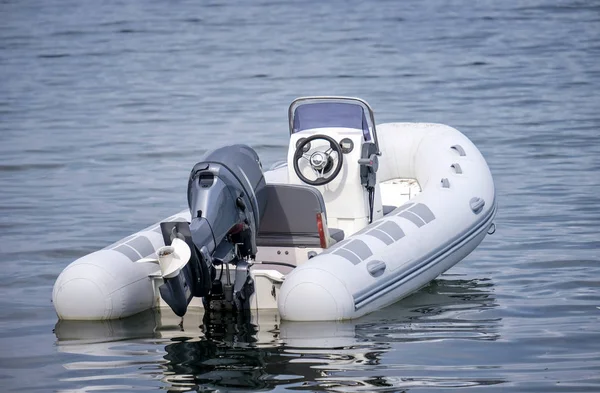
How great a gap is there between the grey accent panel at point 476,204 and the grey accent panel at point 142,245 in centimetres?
230

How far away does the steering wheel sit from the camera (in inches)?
339

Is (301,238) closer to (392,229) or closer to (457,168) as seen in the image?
(392,229)

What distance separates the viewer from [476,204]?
30.1 feet

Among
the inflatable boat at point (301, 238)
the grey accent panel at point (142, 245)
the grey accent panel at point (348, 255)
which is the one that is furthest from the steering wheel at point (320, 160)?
the grey accent panel at point (142, 245)

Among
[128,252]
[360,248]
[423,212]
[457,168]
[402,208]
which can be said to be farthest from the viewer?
[457,168]

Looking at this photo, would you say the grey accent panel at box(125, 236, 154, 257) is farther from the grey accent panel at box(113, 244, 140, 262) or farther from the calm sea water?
the calm sea water

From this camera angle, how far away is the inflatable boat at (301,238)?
7383 mm

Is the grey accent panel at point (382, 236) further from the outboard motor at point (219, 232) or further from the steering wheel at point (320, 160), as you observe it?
the outboard motor at point (219, 232)

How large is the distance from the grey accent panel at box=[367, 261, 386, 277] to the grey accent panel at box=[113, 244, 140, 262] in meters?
1.43

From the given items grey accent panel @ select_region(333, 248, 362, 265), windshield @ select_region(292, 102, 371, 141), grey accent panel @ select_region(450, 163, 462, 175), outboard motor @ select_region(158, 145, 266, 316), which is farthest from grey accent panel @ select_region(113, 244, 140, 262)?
grey accent panel @ select_region(450, 163, 462, 175)

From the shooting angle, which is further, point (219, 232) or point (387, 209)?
point (387, 209)

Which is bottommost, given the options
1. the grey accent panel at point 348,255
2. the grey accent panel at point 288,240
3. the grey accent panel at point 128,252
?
the grey accent panel at point 348,255

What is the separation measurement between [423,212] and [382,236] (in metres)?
0.63

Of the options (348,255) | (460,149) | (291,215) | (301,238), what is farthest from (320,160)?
(460,149)
